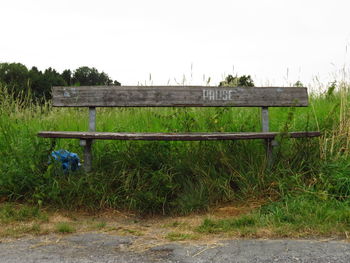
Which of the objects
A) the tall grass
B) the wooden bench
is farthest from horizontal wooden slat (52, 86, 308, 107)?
the tall grass

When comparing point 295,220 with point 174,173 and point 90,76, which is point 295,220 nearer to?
point 174,173

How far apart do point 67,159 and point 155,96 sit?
1.22 m

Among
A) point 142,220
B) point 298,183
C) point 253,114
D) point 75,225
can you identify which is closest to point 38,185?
point 75,225

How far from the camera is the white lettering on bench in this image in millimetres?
4930

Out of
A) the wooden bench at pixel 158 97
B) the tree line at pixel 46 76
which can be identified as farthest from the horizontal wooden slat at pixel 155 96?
the tree line at pixel 46 76

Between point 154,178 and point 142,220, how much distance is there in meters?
0.43

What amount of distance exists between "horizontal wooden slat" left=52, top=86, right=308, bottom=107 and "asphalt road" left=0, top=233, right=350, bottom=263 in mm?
1984

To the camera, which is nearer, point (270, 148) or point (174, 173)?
point (174, 173)

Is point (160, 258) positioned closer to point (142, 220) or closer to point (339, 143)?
point (142, 220)

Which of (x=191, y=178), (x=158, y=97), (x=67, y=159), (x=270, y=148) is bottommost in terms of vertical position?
(x=191, y=178)

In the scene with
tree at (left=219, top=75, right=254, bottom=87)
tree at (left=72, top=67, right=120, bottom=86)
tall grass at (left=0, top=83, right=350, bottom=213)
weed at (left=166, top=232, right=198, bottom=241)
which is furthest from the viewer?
tree at (left=72, top=67, right=120, bottom=86)

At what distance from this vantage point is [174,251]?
114 inches

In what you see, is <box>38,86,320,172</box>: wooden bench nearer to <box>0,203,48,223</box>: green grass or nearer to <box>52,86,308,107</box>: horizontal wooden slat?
<box>52,86,308,107</box>: horizontal wooden slat

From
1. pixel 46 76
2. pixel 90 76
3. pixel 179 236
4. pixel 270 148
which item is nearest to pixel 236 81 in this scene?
pixel 270 148
